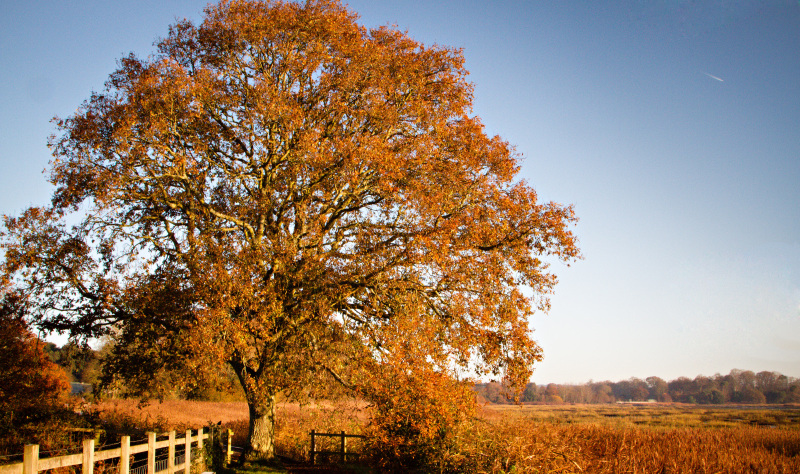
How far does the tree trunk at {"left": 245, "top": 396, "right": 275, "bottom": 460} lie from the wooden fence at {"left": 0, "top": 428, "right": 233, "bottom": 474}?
2.39m

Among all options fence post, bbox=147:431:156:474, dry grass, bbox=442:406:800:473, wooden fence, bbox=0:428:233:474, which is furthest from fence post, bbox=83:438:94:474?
dry grass, bbox=442:406:800:473

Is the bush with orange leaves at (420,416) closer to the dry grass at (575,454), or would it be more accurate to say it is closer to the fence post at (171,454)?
the dry grass at (575,454)

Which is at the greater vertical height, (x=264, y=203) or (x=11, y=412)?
(x=264, y=203)

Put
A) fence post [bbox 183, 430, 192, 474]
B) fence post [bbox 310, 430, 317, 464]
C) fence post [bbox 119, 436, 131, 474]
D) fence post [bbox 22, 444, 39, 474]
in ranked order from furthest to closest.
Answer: fence post [bbox 310, 430, 317, 464], fence post [bbox 183, 430, 192, 474], fence post [bbox 119, 436, 131, 474], fence post [bbox 22, 444, 39, 474]

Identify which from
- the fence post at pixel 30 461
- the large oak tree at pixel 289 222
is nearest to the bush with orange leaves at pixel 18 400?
the large oak tree at pixel 289 222

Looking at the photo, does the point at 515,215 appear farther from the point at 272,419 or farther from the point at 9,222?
the point at 9,222

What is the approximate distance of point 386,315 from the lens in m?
15.3

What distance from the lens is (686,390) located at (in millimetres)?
106625

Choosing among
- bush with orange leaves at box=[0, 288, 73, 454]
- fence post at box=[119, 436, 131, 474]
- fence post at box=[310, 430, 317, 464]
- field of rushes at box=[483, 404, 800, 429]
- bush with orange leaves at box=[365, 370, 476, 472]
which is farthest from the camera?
field of rushes at box=[483, 404, 800, 429]

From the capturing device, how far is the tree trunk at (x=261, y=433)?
15.5 m

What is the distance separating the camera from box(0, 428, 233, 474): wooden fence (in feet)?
19.6

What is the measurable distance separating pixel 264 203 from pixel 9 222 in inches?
270

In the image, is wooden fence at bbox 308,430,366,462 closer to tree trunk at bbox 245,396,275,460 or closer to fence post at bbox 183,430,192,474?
tree trunk at bbox 245,396,275,460

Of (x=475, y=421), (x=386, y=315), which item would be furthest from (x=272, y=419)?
(x=475, y=421)
